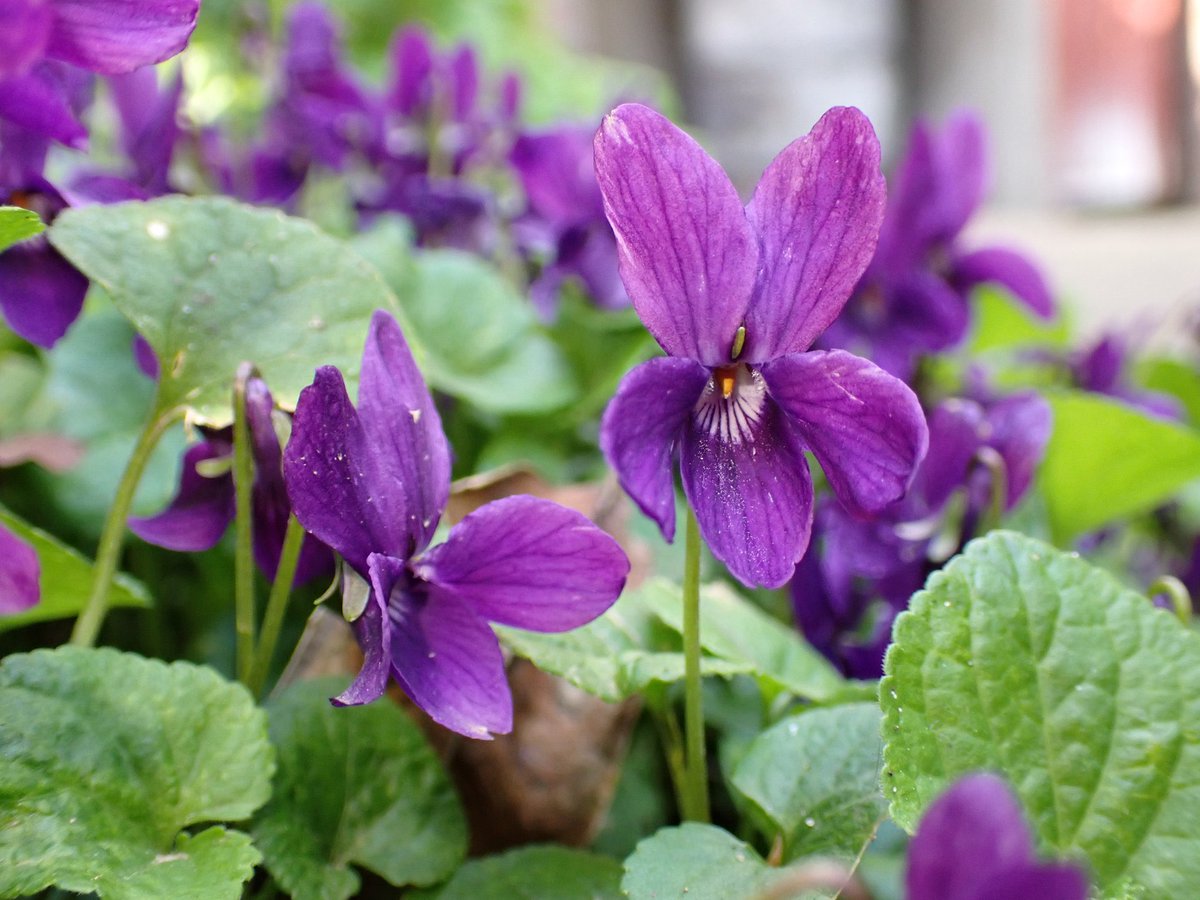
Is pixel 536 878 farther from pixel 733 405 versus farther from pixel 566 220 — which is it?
pixel 566 220

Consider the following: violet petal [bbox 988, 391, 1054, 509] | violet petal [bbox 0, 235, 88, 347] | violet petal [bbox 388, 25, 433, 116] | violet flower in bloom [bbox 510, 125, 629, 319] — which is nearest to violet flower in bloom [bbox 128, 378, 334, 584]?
violet petal [bbox 0, 235, 88, 347]

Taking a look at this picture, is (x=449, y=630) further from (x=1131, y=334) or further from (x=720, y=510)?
(x=1131, y=334)

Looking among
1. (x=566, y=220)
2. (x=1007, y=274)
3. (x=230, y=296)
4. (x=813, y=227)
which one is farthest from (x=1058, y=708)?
(x=566, y=220)

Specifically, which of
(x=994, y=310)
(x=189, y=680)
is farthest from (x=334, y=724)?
(x=994, y=310)

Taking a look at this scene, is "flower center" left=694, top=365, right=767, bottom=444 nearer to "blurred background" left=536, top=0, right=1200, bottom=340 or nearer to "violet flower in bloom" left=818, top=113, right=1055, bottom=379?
"violet flower in bloom" left=818, top=113, right=1055, bottom=379

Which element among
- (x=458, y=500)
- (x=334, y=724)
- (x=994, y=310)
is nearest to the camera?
(x=334, y=724)
